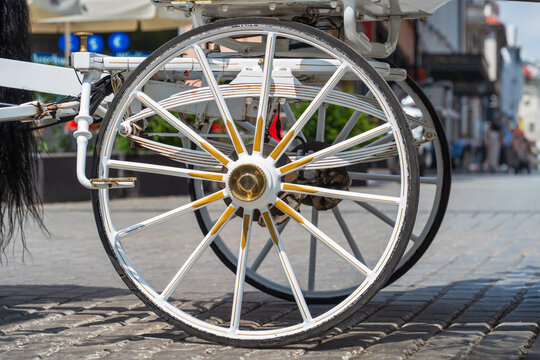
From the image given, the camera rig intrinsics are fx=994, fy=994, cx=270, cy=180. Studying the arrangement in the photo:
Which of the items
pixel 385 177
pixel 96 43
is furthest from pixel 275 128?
pixel 96 43

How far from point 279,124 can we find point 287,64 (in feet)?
1.95

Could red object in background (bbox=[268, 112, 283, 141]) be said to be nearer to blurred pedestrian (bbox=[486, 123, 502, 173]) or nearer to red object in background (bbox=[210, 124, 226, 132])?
red object in background (bbox=[210, 124, 226, 132])

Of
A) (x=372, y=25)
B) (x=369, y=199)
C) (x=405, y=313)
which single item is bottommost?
(x=405, y=313)

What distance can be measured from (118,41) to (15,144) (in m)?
12.3

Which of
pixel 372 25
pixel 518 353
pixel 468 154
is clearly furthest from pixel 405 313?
pixel 468 154

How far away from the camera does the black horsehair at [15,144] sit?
421 cm

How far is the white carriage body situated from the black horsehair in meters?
0.96

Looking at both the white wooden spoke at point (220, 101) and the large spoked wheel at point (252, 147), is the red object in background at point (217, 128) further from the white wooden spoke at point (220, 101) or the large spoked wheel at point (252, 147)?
the white wooden spoke at point (220, 101)

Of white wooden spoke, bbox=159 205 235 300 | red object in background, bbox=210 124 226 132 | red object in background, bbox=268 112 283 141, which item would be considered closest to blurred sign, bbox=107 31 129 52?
red object in background, bbox=210 124 226 132

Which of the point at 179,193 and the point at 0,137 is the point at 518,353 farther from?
the point at 179,193

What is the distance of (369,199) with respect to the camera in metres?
3.23

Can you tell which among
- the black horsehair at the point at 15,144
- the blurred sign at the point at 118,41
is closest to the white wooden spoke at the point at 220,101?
the black horsehair at the point at 15,144

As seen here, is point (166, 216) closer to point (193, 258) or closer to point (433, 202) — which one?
point (193, 258)

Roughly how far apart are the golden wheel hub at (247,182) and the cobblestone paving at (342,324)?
1.76ft
